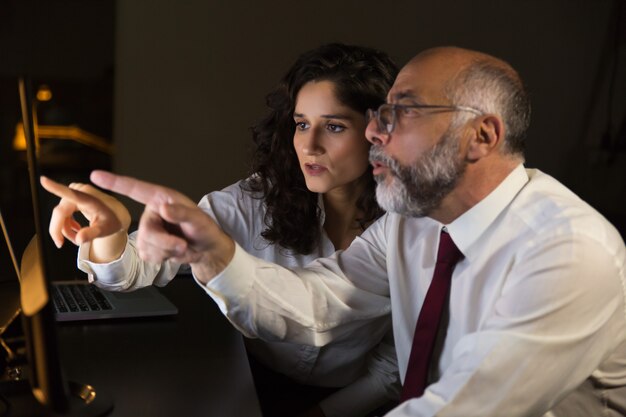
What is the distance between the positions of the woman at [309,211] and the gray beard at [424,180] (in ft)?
1.46

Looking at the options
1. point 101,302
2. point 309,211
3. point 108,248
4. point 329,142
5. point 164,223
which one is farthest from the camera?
point 309,211

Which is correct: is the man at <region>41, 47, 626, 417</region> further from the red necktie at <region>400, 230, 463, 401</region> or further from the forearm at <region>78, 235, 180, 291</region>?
the forearm at <region>78, 235, 180, 291</region>

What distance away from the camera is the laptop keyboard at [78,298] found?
5.43 ft

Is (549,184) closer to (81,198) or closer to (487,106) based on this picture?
(487,106)

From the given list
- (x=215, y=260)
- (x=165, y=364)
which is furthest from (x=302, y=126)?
(x=165, y=364)

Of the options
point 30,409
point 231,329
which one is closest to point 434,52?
point 231,329

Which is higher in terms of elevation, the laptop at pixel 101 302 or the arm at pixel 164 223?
the arm at pixel 164 223

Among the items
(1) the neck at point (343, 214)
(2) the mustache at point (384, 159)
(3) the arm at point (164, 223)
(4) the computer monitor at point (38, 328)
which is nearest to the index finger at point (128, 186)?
(3) the arm at point (164, 223)

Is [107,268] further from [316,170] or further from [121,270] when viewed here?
[316,170]

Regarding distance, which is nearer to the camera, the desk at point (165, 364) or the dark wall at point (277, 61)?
the desk at point (165, 364)

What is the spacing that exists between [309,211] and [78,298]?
0.62 metres

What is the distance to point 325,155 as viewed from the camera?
1.87 meters

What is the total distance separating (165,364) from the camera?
1.39 meters

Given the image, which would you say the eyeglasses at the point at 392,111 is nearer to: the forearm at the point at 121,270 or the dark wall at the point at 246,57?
the forearm at the point at 121,270
